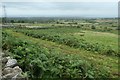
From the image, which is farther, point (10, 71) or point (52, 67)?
point (52, 67)

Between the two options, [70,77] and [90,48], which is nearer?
[70,77]

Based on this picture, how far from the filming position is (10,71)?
19.9ft

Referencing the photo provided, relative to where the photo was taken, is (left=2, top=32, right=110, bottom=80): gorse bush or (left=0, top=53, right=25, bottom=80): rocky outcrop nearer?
(left=0, top=53, right=25, bottom=80): rocky outcrop

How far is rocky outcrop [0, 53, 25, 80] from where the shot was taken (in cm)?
565

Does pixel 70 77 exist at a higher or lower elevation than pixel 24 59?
lower

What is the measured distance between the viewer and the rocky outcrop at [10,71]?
5650 mm

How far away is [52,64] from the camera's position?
7379 millimetres

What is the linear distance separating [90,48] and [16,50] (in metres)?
6.21

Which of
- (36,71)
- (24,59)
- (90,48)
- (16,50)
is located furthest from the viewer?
(90,48)

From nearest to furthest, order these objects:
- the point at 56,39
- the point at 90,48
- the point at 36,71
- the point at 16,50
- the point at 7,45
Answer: the point at 36,71
the point at 16,50
the point at 7,45
the point at 90,48
the point at 56,39

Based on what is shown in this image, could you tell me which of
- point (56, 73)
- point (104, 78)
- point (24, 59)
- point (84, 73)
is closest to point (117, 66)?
point (104, 78)

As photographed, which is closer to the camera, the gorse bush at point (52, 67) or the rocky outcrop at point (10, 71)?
the rocky outcrop at point (10, 71)

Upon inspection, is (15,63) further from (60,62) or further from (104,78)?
(104,78)

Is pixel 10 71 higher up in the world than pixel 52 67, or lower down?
higher up
